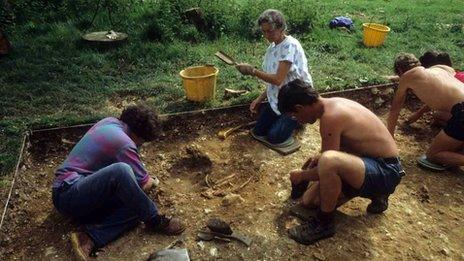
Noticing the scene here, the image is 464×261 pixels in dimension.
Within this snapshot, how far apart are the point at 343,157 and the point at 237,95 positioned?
2.68 m

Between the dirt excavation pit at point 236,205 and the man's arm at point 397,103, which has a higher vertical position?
the man's arm at point 397,103

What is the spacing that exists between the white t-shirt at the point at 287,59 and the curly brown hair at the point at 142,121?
174cm

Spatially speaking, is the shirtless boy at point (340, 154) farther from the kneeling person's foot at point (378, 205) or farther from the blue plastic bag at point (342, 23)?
the blue plastic bag at point (342, 23)

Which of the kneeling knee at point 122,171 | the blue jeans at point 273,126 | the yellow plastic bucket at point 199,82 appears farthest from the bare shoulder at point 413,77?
the kneeling knee at point 122,171

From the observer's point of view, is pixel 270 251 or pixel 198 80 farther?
pixel 198 80

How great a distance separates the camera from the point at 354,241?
3.31 metres

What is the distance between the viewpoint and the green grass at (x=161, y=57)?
17.3ft

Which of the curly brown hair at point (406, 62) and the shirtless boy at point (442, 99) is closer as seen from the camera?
the shirtless boy at point (442, 99)

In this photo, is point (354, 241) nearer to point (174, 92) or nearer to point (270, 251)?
point (270, 251)

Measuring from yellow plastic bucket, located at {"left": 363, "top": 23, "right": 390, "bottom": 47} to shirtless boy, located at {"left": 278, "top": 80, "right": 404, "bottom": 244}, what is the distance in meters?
4.83

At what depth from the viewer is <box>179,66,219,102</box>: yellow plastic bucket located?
201 inches

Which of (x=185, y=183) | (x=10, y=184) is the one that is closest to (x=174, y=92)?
(x=185, y=183)

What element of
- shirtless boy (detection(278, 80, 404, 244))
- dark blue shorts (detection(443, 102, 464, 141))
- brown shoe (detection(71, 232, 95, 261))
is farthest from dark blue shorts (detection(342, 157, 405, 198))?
brown shoe (detection(71, 232, 95, 261))

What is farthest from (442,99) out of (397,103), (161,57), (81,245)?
(161,57)
